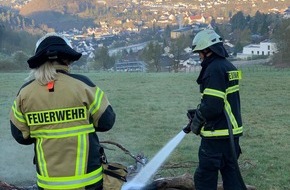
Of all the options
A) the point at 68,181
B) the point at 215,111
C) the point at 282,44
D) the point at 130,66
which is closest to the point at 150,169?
the point at 215,111

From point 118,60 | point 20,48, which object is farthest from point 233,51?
point 20,48

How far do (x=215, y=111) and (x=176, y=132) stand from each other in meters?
5.06

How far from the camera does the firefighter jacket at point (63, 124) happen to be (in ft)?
9.05

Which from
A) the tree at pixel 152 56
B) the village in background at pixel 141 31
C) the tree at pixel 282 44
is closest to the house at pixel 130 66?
the village in background at pixel 141 31

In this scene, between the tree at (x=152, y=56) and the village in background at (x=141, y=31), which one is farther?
the village in background at (x=141, y=31)

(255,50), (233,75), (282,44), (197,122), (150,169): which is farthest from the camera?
(255,50)

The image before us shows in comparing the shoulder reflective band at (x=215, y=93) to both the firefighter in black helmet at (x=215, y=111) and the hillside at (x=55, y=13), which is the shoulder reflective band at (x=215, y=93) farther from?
the hillside at (x=55, y=13)

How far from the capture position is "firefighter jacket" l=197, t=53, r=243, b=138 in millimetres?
3939

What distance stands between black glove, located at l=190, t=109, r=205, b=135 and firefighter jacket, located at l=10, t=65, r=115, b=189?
1.38 m

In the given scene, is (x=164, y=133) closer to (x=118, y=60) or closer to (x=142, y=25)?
(x=118, y=60)

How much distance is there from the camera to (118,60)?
48.9 meters

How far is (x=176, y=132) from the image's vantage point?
8.97 meters

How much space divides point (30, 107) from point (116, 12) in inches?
4122

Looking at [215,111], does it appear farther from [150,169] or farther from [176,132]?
[176,132]
